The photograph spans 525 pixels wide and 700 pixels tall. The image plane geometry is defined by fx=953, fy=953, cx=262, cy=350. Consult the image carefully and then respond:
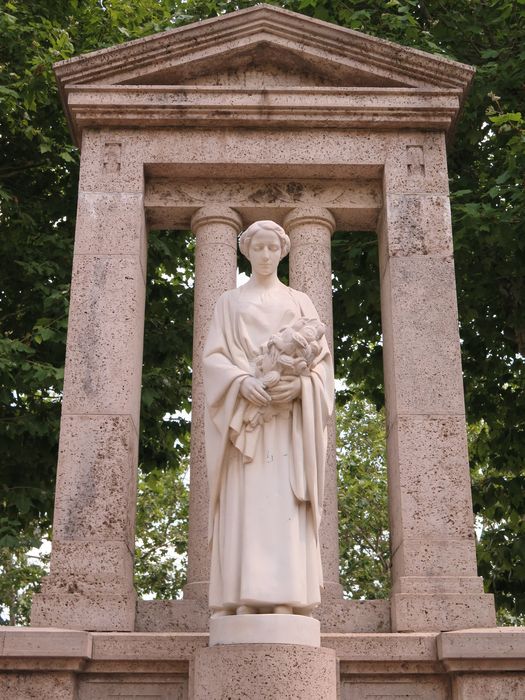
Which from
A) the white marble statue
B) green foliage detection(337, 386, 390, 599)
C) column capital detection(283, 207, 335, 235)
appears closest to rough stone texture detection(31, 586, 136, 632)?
the white marble statue

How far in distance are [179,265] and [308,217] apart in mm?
5191

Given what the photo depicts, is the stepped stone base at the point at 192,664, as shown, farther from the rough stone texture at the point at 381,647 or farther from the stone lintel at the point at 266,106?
the stone lintel at the point at 266,106

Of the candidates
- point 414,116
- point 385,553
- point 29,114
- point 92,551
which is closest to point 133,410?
point 92,551

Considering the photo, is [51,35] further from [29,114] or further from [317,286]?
[317,286]

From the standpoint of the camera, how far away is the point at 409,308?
30.1 feet

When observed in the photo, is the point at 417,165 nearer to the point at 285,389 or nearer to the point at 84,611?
the point at 285,389

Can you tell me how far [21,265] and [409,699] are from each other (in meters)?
7.88

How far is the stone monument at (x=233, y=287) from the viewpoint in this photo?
296 inches

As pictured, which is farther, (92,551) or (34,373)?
(34,373)

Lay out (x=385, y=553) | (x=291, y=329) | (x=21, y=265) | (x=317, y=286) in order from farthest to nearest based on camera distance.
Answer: (x=385, y=553)
(x=21, y=265)
(x=317, y=286)
(x=291, y=329)

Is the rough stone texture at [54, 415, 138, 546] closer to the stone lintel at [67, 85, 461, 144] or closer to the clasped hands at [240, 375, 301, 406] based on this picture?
the clasped hands at [240, 375, 301, 406]

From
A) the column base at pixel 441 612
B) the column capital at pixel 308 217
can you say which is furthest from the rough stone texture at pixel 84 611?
the column capital at pixel 308 217

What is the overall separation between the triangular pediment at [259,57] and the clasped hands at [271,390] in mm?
4738

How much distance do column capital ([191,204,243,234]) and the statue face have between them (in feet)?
9.29
